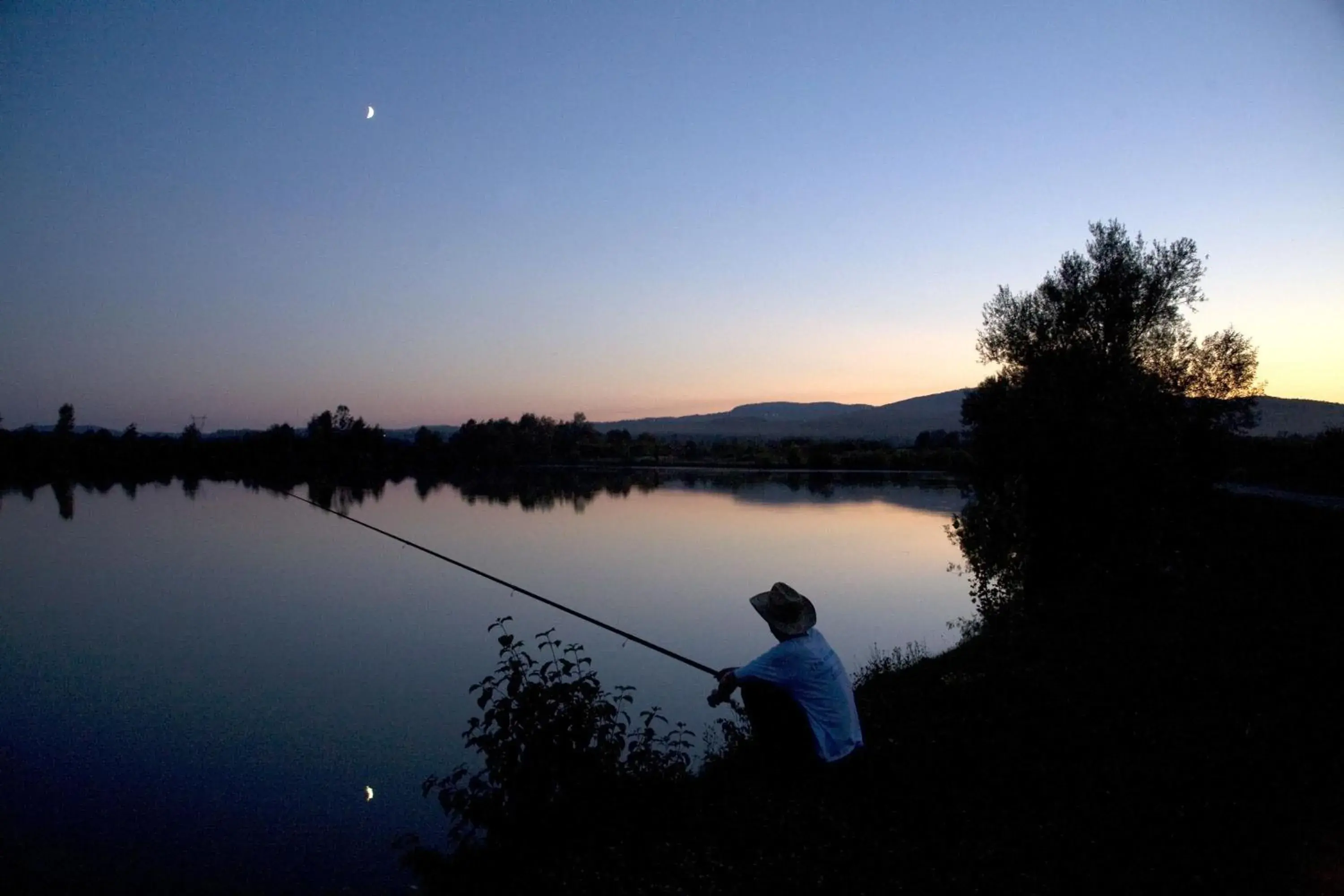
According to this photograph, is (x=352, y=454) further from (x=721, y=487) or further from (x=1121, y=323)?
(x=1121, y=323)

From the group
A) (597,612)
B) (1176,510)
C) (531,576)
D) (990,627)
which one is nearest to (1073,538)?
(1176,510)

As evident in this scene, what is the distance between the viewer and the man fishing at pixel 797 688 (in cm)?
436

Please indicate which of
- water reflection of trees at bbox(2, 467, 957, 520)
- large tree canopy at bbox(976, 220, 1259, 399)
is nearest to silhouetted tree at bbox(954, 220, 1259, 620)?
large tree canopy at bbox(976, 220, 1259, 399)

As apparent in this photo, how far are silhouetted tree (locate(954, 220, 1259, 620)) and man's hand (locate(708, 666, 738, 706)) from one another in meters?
8.82

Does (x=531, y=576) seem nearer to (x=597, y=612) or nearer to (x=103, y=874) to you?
(x=597, y=612)

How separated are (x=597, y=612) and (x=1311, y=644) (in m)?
12.3

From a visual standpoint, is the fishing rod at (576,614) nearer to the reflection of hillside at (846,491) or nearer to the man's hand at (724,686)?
the man's hand at (724,686)

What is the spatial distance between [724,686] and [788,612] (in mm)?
558

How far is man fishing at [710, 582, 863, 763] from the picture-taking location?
171 inches

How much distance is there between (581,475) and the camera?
73.1m

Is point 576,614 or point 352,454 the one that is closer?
point 576,614

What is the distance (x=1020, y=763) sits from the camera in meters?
5.50

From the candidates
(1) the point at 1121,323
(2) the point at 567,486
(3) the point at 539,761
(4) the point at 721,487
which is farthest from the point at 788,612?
(2) the point at 567,486

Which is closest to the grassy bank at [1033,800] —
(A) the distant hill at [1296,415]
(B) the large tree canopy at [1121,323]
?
(B) the large tree canopy at [1121,323]
